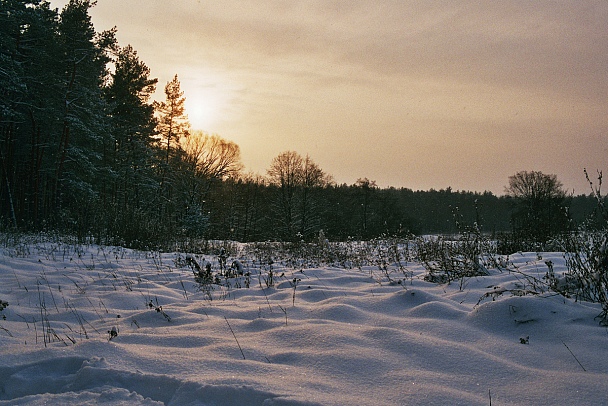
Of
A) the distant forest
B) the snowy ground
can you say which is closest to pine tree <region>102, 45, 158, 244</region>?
the distant forest

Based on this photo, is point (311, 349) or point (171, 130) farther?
point (171, 130)

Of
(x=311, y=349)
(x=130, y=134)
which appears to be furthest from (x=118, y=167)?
(x=311, y=349)

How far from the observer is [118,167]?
27500 mm

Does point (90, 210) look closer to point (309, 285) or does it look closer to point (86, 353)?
point (309, 285)

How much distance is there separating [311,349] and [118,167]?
28.8 m

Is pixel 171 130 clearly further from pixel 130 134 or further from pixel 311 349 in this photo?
pixel 311 349

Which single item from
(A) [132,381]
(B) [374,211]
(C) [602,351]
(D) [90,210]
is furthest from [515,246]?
(B) [374,211]

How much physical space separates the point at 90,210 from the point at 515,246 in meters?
14.1

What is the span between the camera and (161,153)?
31047 mm

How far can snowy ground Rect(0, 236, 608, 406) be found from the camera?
204 cm

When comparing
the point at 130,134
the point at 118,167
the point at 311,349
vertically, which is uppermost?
the point at 130,134

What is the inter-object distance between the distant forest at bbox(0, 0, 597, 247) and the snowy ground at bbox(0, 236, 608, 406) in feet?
5.29

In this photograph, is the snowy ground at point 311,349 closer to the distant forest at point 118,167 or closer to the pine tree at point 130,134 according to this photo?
the distant forest at point 118,167

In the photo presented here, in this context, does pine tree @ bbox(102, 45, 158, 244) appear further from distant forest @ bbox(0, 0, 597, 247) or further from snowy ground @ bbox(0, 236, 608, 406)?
snowy ground @ bbox(0, 236, 608, 406)
